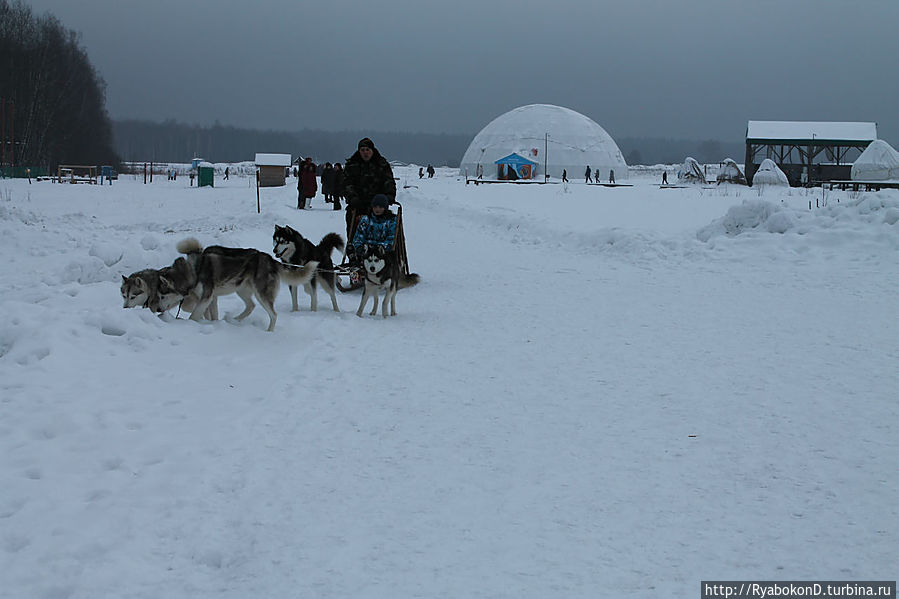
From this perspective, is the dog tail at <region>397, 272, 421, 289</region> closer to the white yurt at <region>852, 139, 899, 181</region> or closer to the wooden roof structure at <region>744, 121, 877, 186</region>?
the white yurt at <region>852, 139, 899, 181</region>

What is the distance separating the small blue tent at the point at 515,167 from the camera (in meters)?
59.7

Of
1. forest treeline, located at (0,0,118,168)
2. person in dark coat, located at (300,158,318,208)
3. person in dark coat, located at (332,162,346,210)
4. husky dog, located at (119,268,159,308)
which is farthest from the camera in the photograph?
forest treeline, located at (0,0,118,168)

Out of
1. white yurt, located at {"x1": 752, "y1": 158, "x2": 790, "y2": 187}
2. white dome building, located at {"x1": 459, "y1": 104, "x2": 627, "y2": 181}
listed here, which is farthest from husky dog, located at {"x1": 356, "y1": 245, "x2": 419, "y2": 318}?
white dome building, located at {"x1": 459, "y1": 104, "x2": 627, "y2": 181}

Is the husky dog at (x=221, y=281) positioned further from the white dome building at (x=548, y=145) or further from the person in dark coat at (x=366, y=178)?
the white dome building at (x=548, y=145)

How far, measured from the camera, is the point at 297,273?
23.9ft

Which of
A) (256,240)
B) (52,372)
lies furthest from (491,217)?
(52,372)

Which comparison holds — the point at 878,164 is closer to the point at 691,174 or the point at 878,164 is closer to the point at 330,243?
the point at 691,174

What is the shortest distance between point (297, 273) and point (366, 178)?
2.65 metres

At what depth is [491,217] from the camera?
20109 millimetres

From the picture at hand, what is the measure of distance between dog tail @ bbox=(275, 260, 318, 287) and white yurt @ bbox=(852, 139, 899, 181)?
1607 inches

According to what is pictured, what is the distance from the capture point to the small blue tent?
196 ft

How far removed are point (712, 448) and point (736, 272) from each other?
7489 mm

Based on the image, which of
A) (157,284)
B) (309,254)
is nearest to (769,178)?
(309,254)

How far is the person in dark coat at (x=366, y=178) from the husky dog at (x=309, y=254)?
1397 millimetres
